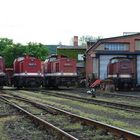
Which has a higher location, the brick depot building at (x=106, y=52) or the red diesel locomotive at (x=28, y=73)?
the brick depot building at (x=106, y=52)

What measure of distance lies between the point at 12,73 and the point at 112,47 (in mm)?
18179

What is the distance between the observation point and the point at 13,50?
4525 inches

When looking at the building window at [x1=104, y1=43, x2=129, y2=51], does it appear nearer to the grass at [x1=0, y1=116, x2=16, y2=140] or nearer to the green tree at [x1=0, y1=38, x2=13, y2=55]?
the grass at [x1=0, y1=116, x2=16, y2=140]

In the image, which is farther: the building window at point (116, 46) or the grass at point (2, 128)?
the building window at point (116, 46)

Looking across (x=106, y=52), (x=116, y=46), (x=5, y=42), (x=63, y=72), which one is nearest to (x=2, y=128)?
(x=63, y=72)

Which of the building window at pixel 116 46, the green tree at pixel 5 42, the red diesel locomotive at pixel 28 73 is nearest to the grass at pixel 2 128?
the red diesel locomotive at pixel 28 73

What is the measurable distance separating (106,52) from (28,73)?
11.6 meters

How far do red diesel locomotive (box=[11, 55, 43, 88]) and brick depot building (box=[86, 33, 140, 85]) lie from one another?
987cm

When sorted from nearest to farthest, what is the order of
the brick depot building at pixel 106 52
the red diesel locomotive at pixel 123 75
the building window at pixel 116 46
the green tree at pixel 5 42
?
the red diesel locomotive at pixel 123 75
the brick depot building at pixel 106 52
the building window at pixel 116 46
the green tree at pixel 5 42

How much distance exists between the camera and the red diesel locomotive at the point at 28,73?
44625 millimetres

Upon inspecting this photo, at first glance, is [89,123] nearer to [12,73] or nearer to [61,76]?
[61,76]

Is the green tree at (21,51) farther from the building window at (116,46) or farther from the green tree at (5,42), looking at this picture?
the building window at (116,46)

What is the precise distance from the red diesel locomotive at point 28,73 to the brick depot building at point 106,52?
9.87m

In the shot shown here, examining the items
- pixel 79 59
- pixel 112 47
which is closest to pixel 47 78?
pixel 112 47
